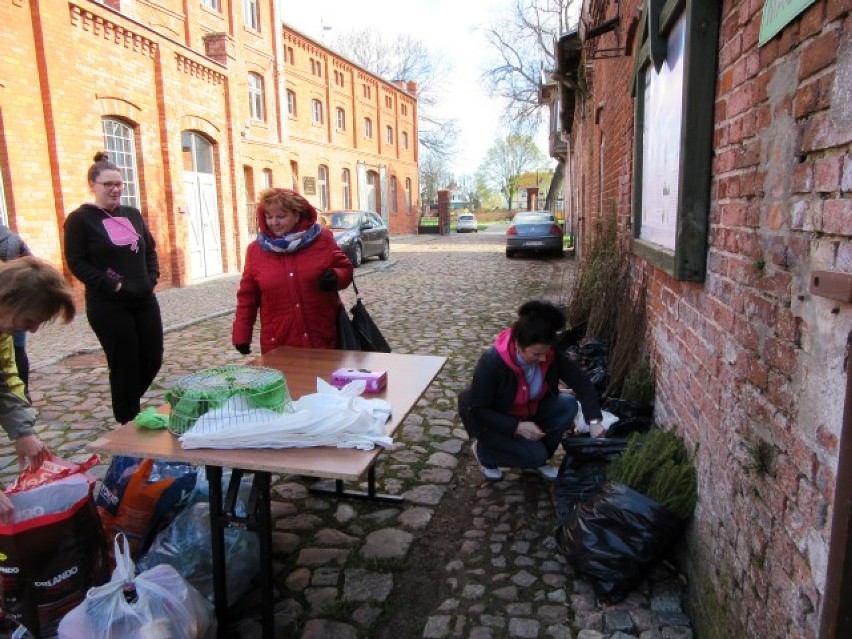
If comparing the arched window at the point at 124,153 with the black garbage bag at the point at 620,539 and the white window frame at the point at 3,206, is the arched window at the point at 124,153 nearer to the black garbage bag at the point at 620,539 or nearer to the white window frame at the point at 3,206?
the white window frame at the point at 3,206

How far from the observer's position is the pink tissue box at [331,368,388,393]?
2.87 m

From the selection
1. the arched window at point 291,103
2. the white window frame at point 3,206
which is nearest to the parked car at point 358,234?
the white window frame at point 3,206

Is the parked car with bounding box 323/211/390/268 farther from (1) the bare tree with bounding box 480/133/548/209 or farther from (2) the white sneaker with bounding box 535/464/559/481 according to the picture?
(1) the bare tree with bounding box 480/133/548/209

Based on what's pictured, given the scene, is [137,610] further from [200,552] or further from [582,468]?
[582,468]

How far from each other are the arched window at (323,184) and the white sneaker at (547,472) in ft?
82.8

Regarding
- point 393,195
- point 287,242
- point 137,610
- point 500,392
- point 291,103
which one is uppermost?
point 291,103

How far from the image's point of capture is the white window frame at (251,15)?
20609mm

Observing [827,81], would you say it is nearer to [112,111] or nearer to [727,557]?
[727,557]

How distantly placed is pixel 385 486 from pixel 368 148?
31.4 metres

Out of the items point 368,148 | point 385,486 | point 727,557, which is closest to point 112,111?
point 385,486

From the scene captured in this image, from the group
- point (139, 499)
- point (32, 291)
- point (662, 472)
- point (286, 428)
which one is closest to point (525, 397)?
point (662, 472)

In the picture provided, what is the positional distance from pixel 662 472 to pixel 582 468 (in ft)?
2.18

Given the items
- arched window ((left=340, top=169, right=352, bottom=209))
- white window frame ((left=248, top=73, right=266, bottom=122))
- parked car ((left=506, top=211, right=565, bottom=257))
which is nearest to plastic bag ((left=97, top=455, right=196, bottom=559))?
parked car ((left=506, top=211, right=565, bottom=257))

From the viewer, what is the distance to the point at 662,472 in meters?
2.72
